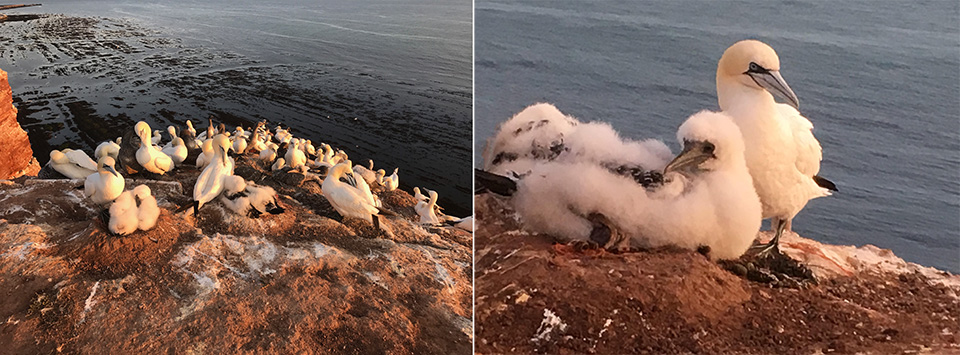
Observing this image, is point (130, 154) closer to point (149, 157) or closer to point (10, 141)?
point (149, 157)

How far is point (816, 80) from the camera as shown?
11.6ft

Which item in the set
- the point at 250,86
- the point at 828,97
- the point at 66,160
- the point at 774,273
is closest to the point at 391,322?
the point at 774,273

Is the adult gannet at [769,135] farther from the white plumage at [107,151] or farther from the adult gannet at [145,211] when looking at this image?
the white plumage at [107,151]

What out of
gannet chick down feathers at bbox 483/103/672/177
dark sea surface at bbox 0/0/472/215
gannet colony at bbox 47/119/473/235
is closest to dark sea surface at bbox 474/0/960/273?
gannet chick down feathers at bbox 483/103/672/177

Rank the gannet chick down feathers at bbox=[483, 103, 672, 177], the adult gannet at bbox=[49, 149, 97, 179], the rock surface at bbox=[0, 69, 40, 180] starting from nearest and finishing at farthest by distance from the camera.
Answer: the gannet chick down feathers at bbox=[483, 103, 672, 177] < the adult gannet at bbox=[49, 149, 97, 179] < the rock surface at bbox=[0, 69, 40, 180]

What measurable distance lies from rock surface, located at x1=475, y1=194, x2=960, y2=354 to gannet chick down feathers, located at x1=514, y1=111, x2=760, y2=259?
0.28ft

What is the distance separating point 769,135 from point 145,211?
242cm

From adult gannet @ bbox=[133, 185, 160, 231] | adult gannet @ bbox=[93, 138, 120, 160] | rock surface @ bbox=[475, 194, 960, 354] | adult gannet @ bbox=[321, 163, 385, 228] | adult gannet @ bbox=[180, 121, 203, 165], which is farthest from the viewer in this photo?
adult gannet @ bbox=[180, 121, 203, 165]

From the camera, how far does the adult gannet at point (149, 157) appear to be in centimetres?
397

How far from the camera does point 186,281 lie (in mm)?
2408

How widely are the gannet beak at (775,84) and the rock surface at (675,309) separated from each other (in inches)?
22.6

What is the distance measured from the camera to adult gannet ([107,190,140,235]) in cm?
254

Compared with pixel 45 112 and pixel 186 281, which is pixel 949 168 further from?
pixel 45 112

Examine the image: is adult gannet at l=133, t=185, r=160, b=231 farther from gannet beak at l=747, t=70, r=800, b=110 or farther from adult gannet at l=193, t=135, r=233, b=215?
gannet beak at l=747, t=70, r=800, b=110
